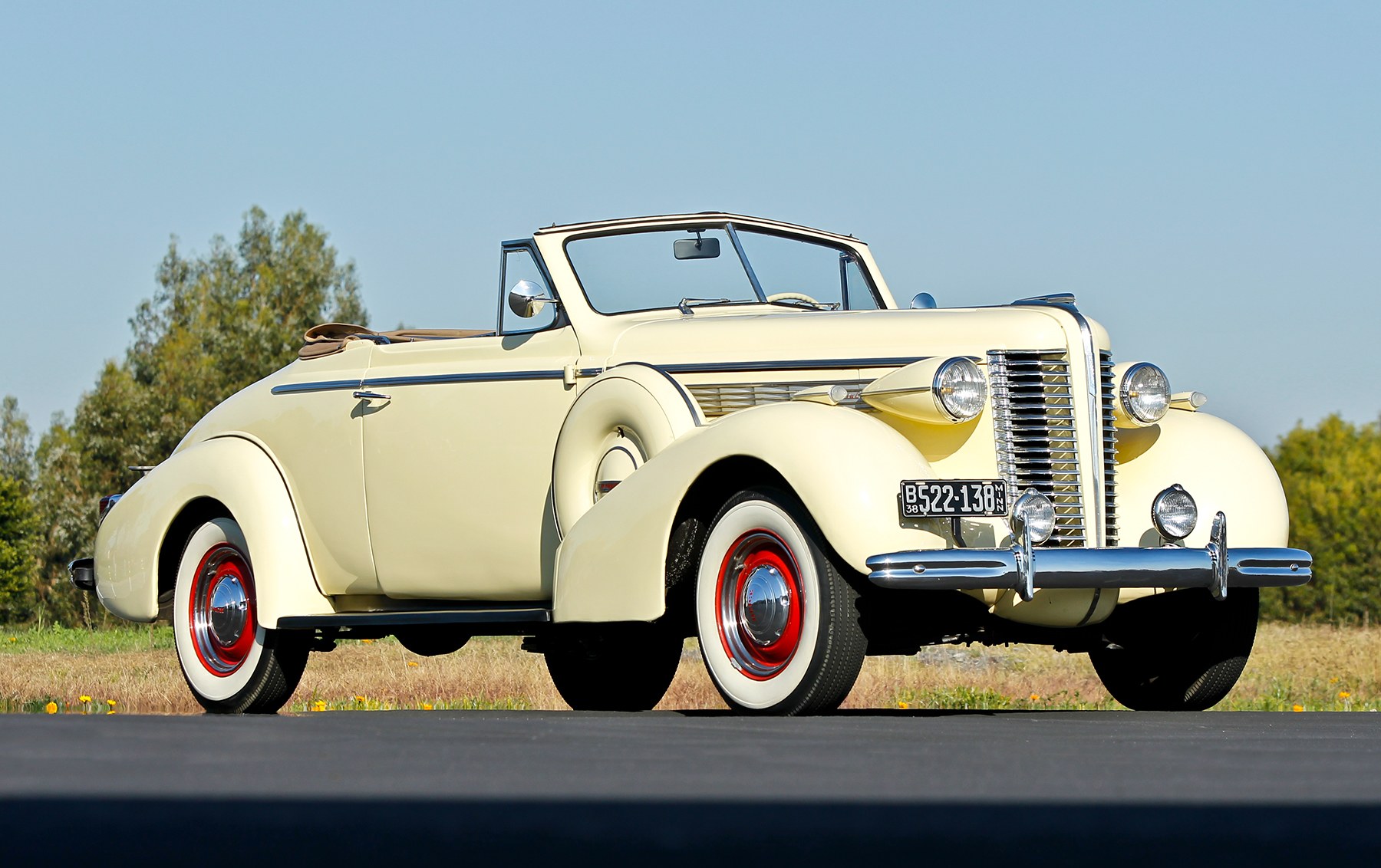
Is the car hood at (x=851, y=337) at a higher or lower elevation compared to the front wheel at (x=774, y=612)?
higher

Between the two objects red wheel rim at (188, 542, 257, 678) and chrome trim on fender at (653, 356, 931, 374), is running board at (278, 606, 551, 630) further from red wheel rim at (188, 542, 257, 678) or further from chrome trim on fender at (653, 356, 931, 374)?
chrome trim on fender at (653, 356, 931, 374)

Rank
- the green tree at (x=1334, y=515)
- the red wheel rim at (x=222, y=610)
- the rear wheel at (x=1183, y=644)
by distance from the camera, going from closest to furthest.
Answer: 1. the rear wheel at (x=1183, y=644)
2. the red wheel rim at (x=222, y=610)
3. the green tree at (x=1334, y=515)

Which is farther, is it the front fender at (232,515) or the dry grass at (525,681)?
the dry grass at (525,681)

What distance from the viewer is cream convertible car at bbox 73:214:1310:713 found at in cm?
651

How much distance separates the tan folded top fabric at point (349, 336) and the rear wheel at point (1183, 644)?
11.2ft

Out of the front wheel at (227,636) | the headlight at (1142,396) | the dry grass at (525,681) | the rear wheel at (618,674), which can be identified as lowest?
the dry grass at (525,681)

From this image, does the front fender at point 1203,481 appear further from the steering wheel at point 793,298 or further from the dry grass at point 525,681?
the dry grass at point 525,681

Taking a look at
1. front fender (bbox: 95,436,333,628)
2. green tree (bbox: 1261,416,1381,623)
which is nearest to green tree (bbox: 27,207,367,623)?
front fender (bbox: 95,436,333,628)

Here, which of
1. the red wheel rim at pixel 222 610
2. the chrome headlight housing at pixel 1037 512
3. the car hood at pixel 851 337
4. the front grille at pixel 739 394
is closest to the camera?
the chrome headlight housing at pixel 1037 512

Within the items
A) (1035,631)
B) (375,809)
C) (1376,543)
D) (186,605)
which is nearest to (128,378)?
(186,605)

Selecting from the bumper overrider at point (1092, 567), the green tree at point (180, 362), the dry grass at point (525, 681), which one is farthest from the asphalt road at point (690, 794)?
the green tree at point (180, 362)

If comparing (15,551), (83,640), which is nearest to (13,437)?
(15,551)

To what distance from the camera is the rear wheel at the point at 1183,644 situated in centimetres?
762

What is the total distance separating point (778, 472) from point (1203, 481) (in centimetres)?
199
